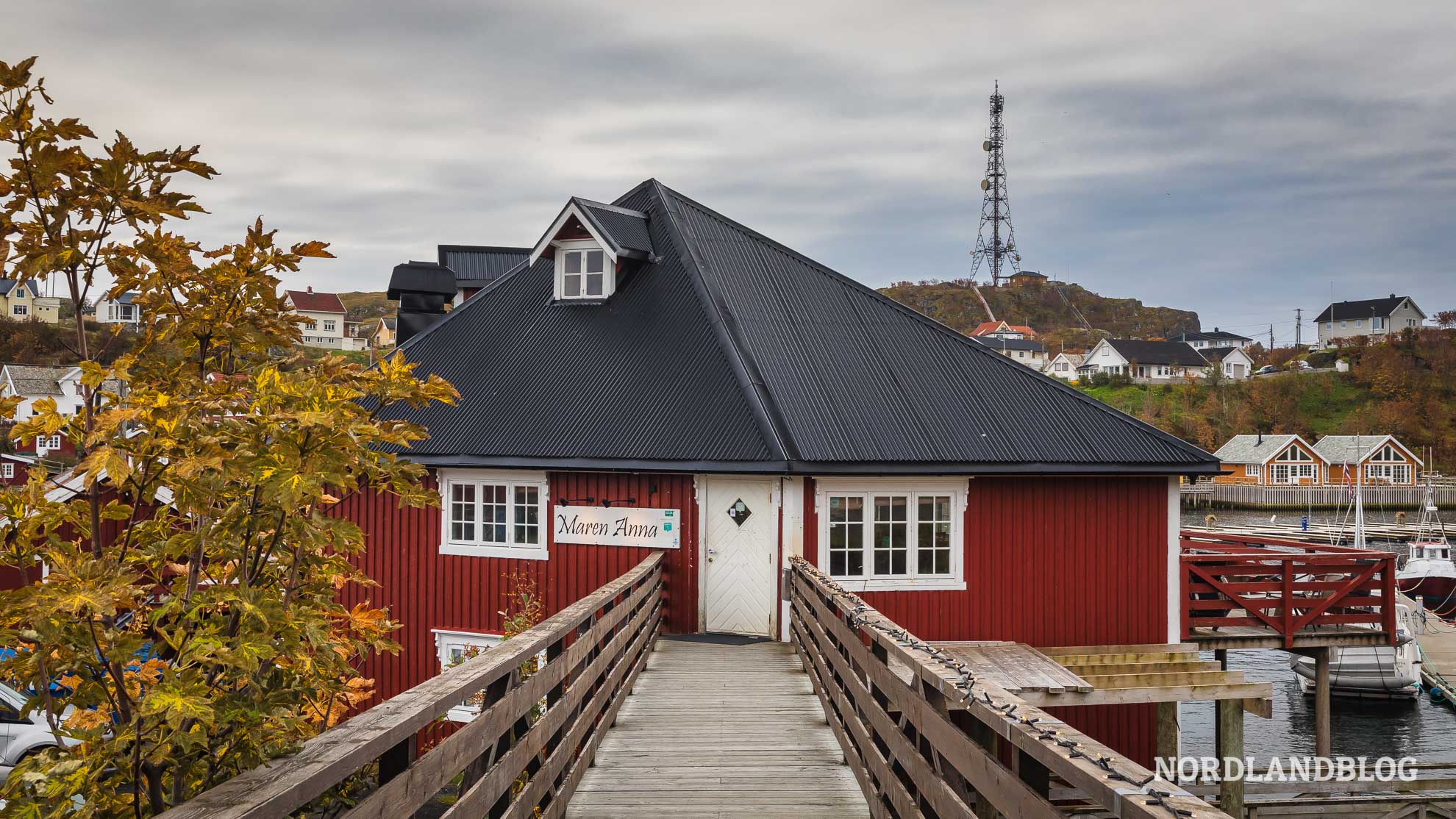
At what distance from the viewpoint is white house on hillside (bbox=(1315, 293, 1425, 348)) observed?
100 metres

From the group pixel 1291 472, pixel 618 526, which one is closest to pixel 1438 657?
pixel 618 526

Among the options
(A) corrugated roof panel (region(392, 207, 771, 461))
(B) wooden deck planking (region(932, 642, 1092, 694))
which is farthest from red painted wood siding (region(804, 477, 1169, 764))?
(A) corrugated roof panel (region(392, 207, 771, 461))

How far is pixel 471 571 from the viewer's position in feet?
42.1

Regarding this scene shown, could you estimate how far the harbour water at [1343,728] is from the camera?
21.5 meters

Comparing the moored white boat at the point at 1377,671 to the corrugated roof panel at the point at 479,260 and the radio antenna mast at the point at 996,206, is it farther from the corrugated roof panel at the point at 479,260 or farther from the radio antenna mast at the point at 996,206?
the radio antenna mast at the point at 996,206

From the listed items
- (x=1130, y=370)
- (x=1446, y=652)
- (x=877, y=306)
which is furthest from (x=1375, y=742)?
(x=1130, y=370)

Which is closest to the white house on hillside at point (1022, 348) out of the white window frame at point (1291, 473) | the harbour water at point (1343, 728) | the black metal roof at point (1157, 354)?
the black metal roof at point (1157, 354)

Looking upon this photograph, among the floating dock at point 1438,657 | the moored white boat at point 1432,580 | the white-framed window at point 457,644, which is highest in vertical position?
the white-framed window at point 457,644

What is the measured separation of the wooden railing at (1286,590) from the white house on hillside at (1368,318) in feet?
324

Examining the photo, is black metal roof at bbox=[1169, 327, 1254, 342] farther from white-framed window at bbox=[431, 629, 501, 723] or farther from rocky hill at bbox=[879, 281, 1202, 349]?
white-framed window at bbox=[431, 629, 501, 723]

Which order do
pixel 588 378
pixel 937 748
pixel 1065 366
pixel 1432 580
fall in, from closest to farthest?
pixel 937 748 < pixel 588 378 < pixel 1432 580 < pixel 1065 366

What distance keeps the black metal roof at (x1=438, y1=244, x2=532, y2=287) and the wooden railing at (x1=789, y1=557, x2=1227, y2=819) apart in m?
13.6

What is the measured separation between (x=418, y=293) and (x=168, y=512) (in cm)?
1546

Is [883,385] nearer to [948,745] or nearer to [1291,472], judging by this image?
[948,745]
